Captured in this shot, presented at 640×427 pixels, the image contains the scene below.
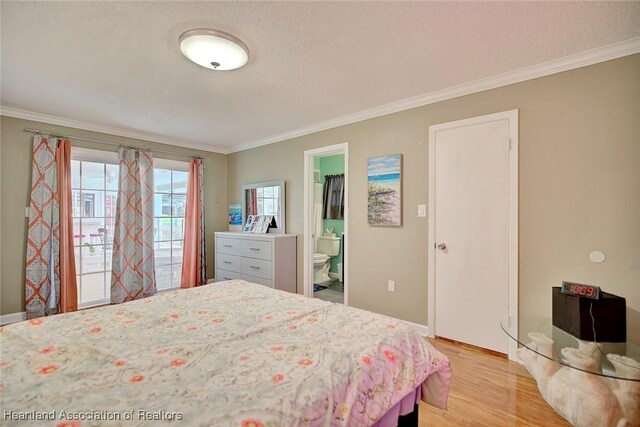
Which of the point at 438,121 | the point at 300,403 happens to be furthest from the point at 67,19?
the point at 438,121

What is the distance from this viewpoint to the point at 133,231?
13.3 ft

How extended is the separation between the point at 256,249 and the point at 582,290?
131 inches

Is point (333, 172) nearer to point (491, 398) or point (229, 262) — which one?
point (229, 262)

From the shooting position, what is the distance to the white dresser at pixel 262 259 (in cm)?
386

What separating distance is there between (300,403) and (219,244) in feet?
13.4

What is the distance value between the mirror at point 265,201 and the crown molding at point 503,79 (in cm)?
113

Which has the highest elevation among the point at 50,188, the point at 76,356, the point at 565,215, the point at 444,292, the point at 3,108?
the point at 3,108

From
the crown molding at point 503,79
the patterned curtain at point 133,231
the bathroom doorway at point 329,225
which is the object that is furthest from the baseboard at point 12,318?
the crown molding at point 503,79

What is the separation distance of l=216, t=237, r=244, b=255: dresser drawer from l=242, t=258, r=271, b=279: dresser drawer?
0.21 metres

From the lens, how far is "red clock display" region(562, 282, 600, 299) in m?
1.80

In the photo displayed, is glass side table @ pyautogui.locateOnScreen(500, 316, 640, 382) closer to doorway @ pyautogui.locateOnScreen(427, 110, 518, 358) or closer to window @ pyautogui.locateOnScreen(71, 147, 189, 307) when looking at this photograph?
doorway @ pyautogui.locateOnScreen(427, 110, 518, 358)

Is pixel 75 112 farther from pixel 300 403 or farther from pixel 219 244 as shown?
pixel 300 403

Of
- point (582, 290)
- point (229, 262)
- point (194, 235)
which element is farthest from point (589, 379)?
point (194, 235)

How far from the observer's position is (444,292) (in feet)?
9.23
